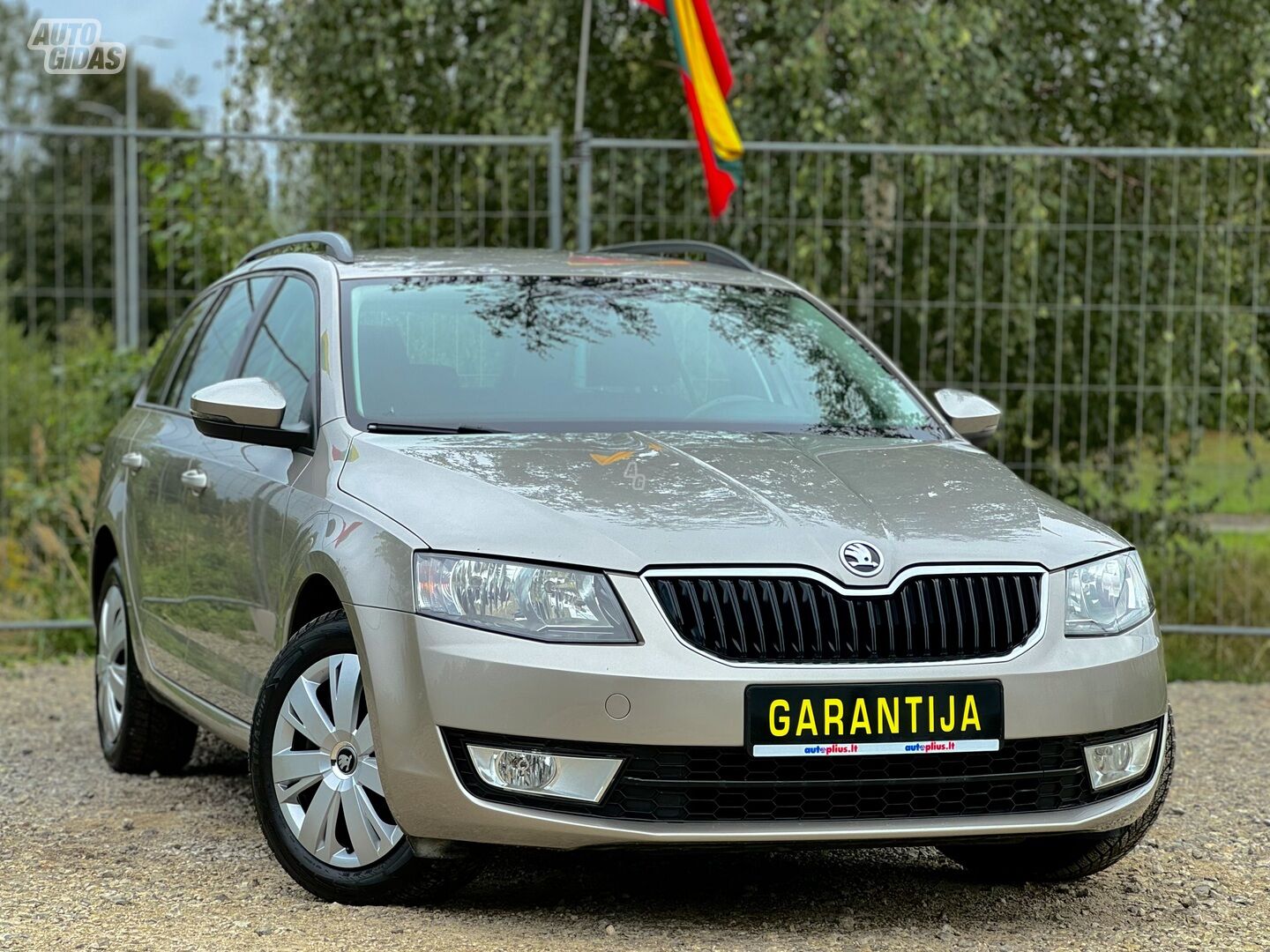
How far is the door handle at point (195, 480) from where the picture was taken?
5508mm

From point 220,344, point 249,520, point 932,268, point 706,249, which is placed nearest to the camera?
point 249,520

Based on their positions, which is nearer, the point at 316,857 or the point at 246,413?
the point at 316,857

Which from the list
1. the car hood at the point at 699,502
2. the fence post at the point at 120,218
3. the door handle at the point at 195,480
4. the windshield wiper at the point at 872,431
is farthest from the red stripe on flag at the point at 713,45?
the car hood at the point at 699,502

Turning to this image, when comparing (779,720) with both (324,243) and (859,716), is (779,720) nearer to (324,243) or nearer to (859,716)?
(859,716)

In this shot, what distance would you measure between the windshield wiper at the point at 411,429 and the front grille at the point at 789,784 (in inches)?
41.1

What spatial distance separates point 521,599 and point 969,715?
3.25 feet

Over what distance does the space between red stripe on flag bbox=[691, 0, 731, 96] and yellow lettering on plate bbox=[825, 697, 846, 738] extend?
608 centimetres

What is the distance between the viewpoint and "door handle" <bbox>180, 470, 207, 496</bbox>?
551 cm

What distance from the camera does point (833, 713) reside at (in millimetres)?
3951

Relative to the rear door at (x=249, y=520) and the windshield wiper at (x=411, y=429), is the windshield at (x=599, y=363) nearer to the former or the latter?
the windshield wiper at (x=411, y=429)

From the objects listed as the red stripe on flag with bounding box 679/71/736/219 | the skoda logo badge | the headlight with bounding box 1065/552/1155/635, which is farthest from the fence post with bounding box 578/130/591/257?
the skoda logo badge

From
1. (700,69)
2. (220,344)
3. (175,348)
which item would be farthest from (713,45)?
(220,344)

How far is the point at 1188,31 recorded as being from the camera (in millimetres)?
11508

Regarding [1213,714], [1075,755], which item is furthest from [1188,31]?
[1075,755]
